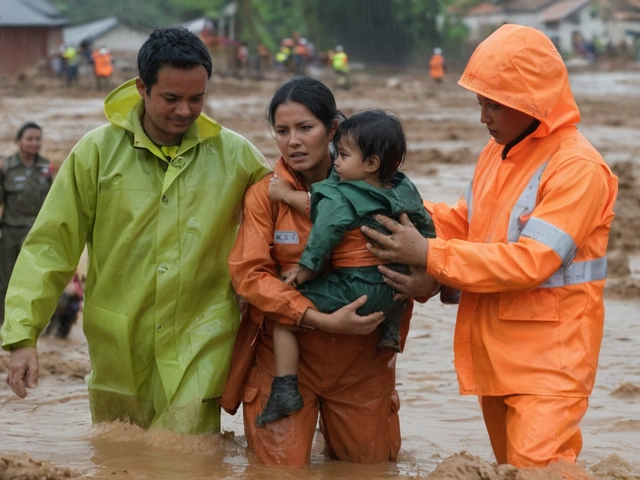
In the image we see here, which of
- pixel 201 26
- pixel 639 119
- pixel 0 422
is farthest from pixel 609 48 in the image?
pixel 0 422

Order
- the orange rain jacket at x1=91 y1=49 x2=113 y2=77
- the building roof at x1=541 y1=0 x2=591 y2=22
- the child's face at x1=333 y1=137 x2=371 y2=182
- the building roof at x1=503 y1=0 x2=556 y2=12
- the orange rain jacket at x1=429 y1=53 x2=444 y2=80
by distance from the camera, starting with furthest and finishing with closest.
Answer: the building roof at x1=503 y1=0 x2=556 y2=12 → the building roof at x1=541 y1=0 x2=591 y2=22 → the orange rain jacket at x1=429 y1=53 x2=444 y2=80 → the orange rain jacket at x1=91 y1=49 x2=113 y2=77 → the child's face at x1=333 y1=137 x2=371 y2=182

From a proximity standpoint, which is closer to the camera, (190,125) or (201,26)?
(190,125)

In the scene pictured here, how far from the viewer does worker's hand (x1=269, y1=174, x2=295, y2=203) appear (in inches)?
168

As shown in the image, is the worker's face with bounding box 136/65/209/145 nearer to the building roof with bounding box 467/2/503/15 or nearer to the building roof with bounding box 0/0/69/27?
the building roof with bounding box 0/0/69/27

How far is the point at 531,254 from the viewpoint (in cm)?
389

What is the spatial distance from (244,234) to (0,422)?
97.4 inches

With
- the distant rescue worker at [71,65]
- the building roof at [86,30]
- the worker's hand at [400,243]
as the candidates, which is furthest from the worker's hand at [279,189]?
the building roof at [86,30]

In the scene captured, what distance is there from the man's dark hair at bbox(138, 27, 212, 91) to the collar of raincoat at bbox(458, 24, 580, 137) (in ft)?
3.48

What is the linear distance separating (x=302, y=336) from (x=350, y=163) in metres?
0.76

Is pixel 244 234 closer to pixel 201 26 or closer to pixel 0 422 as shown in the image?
pixel 0 422

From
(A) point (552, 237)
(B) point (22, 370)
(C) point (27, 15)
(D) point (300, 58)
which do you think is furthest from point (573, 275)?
(C) point (27, 15)

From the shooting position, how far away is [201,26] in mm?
55906

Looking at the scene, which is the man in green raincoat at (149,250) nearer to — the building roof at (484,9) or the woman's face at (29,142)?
the woman's face at (29,142)

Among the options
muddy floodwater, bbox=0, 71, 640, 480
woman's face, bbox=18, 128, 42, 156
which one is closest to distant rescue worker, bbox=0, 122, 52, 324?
woman's face, bbox=18, 128, 42, 156
